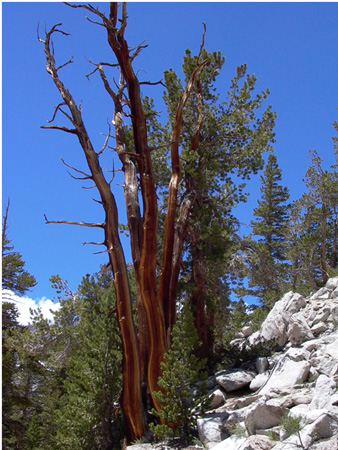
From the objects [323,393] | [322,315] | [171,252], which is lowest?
[323,393]

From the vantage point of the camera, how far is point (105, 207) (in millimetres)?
8258

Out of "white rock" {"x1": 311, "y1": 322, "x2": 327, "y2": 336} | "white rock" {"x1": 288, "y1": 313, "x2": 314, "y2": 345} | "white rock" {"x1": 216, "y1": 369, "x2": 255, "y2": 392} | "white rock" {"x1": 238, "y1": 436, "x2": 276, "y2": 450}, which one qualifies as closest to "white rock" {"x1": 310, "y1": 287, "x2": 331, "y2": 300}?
"white rock" {"x1": 311, "y1": 322, "x2": 327, "y2": 336}

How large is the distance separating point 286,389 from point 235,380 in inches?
74.6

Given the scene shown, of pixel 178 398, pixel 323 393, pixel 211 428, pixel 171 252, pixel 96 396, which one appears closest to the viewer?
pixel 323 393

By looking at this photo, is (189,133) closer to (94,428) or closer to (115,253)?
(115,253)

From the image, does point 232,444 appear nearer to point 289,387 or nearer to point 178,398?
point 289,387

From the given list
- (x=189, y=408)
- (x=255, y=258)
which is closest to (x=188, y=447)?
(x=189, y=408)

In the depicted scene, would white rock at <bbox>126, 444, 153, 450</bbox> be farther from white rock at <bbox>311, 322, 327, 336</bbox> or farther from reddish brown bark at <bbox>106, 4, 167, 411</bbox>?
white rock at <bbox>311, 322, 327, 336</bbox>

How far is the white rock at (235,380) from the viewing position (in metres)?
7.52

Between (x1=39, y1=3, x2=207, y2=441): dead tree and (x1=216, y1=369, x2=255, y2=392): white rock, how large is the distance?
1201 mm

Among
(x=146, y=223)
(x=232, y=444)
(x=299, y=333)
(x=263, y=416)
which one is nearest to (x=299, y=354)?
(x=299, y=333)

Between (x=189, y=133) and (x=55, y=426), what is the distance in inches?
291

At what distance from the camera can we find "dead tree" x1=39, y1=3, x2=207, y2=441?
7328mm

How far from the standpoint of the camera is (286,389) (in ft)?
19.0
